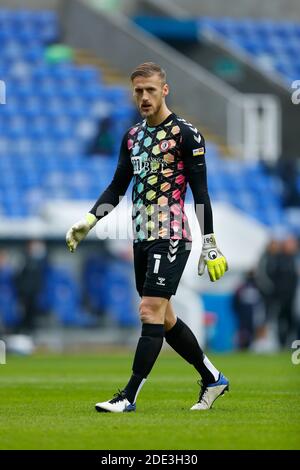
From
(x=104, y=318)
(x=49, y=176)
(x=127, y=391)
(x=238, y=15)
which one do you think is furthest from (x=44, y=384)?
(x=238, y=15)

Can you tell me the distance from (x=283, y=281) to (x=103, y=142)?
5.58 m

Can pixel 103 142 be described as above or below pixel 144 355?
above

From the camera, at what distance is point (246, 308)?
23344 mm

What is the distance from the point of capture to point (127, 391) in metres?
8.67

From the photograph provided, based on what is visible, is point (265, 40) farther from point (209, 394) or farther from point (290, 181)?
point (209, 394)

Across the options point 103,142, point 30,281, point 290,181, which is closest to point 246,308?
point 30,281

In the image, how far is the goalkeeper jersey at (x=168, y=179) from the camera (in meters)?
8.77

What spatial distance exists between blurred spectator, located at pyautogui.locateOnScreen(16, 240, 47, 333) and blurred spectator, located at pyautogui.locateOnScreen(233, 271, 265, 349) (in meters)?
3.63

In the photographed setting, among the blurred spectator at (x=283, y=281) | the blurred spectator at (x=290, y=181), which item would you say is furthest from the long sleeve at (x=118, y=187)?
the blurred spectator at (x=290, y=181)

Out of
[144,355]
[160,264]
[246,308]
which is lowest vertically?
[144,355]

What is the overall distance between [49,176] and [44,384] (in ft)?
45.6

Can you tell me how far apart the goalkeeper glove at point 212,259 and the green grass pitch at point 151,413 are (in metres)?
0.96

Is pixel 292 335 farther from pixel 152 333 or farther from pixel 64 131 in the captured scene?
pixel 152 333
